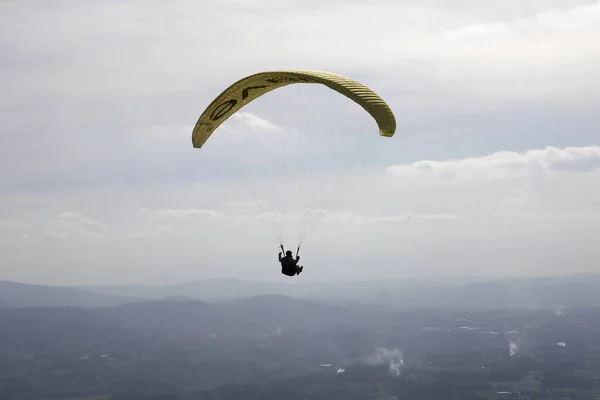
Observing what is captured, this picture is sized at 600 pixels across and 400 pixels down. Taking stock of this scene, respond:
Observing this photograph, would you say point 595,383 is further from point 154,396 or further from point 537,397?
point 154,396

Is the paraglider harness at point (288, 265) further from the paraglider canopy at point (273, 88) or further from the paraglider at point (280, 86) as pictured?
the paraglider canopy at point (273, 88)

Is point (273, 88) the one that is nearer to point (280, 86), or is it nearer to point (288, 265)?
point (280, 86)

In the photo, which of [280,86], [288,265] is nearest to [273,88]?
[280,86]

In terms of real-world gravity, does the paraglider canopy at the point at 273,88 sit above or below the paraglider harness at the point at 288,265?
above

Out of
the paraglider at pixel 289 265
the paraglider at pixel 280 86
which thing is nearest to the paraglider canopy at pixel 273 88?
the paraglider at pixel 280 86

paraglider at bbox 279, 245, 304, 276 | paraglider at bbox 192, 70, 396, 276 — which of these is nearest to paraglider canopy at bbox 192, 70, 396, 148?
paraglider at bbox 192, 70, 396, 276

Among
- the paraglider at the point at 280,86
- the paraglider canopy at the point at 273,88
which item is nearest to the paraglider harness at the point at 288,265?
the paraglider at the point at 280,86

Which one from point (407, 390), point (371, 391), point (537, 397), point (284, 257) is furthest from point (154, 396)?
point (284, 257)

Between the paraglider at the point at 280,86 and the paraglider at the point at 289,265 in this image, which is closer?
the paraglider at the point at 280,86
